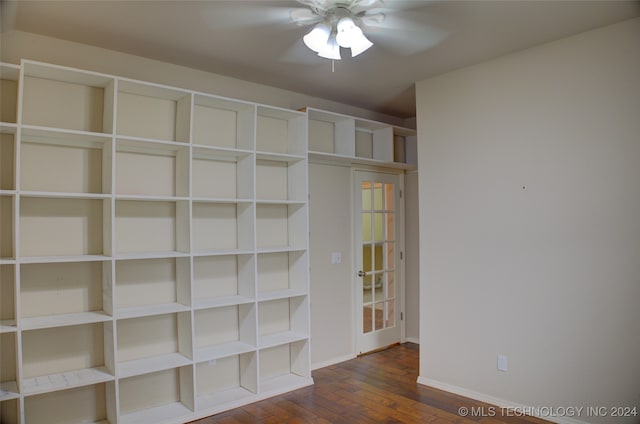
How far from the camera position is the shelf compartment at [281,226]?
12.4ft

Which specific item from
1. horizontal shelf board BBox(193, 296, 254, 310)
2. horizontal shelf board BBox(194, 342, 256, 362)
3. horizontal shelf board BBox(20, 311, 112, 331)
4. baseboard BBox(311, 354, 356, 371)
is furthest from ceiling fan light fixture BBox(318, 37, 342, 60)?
baseboard BBox(311, 354, 356, 371)

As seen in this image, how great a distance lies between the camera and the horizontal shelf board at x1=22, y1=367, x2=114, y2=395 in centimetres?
247

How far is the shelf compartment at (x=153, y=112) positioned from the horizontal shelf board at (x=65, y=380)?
5.42 ft

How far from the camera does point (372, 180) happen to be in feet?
15.4

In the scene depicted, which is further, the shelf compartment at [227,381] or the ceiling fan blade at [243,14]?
the shelf compartment at [227,381]

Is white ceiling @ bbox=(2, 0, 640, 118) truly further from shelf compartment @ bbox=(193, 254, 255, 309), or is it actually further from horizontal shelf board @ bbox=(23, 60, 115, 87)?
shelf compartment @ bbox=(193, 254, 255, 309)

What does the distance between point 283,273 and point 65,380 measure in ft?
6.13

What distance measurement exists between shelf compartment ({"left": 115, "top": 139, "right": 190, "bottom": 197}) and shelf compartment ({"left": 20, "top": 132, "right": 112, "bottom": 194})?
0.13 meters

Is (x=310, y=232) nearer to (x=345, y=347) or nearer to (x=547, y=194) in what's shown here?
(x=345, y=347)

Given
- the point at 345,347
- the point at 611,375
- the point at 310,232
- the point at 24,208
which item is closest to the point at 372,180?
the point at 310,232

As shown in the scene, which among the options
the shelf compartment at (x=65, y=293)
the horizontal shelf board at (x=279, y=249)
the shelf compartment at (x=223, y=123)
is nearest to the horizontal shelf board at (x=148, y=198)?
the shelf compartment at (x=65, y=293)

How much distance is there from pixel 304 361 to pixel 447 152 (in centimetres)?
223

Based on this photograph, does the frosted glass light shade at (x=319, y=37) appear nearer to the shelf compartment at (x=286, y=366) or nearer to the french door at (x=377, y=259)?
the french door at (x=377, y=259)

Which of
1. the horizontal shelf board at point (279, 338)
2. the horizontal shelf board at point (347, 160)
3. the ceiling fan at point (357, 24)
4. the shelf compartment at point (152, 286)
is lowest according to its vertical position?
the horizontal shelf board at point (279, 338)
